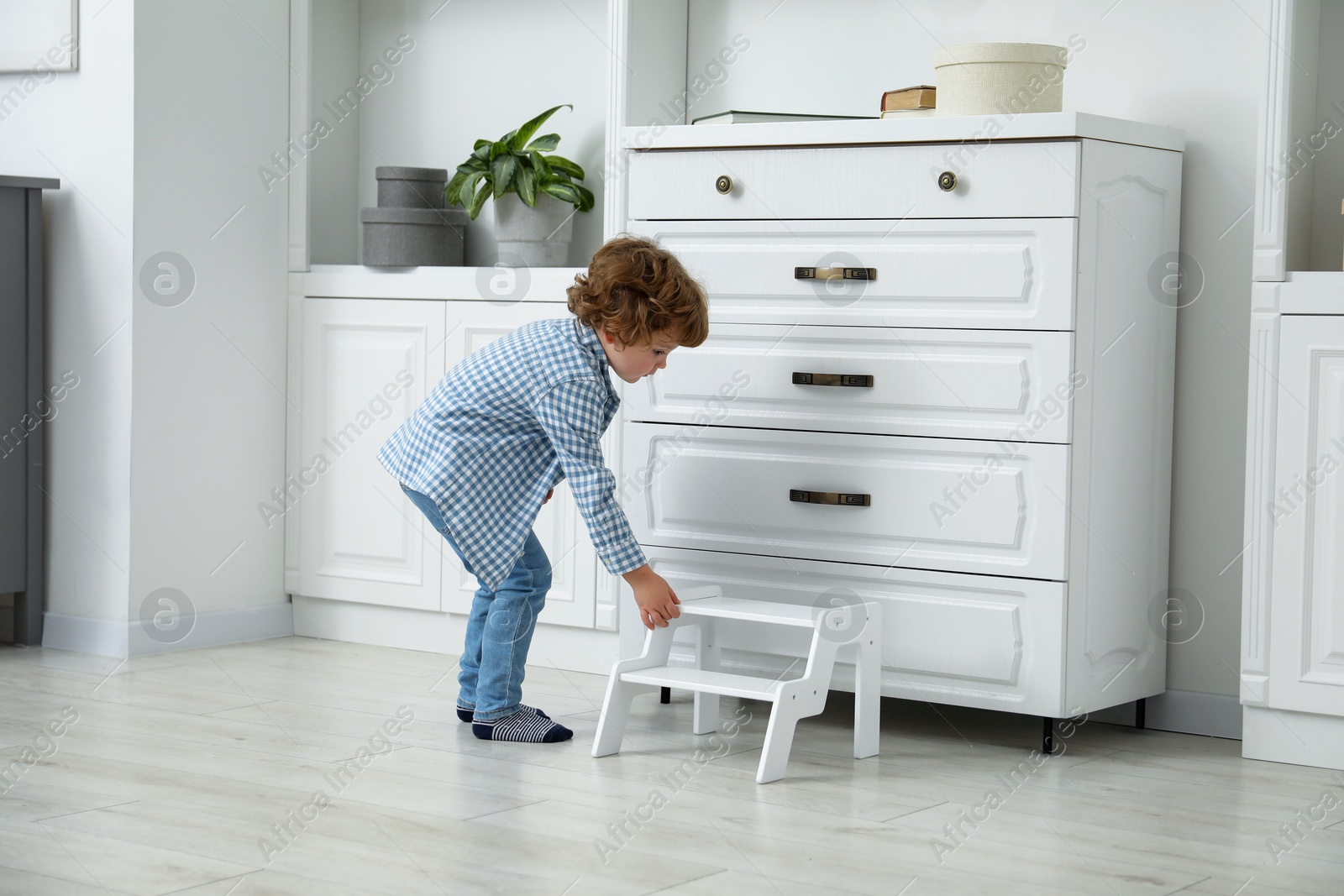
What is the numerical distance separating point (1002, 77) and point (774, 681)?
1.01 metres

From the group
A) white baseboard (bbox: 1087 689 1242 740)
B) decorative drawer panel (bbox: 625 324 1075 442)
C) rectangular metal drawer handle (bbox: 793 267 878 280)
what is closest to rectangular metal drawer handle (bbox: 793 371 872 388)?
decorative drawer panel (bbox: 625 324 1075 442)

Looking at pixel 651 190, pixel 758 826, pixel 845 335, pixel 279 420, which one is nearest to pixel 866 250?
pixel 845 335

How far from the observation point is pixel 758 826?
75.7 inches

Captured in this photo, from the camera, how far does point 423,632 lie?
125 inches

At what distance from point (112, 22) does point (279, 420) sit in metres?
0.89

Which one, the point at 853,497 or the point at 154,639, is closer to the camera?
the point at 853,497

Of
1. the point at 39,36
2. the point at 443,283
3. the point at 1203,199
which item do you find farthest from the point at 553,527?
the point at 39,36

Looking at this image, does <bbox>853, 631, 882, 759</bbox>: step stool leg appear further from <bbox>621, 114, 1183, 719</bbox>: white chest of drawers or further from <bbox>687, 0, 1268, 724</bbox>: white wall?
<bbox>687, 0, 1268, 724</bbox>: white wall

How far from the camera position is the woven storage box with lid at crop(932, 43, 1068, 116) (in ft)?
7.72

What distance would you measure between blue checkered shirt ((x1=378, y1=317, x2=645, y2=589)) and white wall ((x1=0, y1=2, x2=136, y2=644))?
93 cm

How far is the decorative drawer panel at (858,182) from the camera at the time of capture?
2266 mm

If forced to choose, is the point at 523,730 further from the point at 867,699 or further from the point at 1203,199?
the point at 1203,199

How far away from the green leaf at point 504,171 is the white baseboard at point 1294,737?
167 centimetres

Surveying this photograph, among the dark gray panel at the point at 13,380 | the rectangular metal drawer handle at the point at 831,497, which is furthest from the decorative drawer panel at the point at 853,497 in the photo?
the dark gray panel at the point at 13,380
